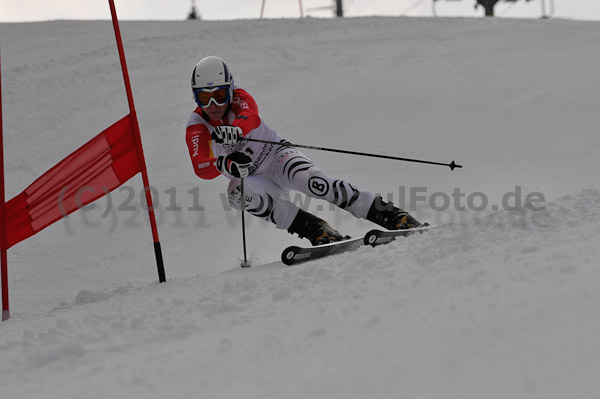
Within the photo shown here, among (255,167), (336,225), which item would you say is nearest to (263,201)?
(255,167)

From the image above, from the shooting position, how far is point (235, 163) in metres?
4.41

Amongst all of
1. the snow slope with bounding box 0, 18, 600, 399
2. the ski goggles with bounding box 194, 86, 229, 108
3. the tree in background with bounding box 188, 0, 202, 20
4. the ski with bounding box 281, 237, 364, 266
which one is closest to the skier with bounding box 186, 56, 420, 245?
the ski goggles with bounding box 194, 86, 229, 108

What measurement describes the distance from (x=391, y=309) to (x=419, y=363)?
1.46 ft

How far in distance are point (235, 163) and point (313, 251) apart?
74 cm

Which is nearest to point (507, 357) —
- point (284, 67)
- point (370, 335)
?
point (370, 335)

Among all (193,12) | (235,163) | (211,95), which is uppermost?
(193,12)

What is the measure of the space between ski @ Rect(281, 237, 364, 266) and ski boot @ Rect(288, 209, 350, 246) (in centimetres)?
20

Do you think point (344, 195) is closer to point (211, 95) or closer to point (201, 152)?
point (201, 152)

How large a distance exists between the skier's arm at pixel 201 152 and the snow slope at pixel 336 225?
0.80m

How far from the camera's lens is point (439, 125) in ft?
29.2

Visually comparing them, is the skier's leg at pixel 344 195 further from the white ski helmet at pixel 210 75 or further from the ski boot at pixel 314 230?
the white ski helmet at pixel 210 75

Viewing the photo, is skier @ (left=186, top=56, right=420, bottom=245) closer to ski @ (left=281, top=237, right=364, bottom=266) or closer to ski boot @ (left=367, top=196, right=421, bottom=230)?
ski boot @ (left=367, top=196, right=421, bottom=230)

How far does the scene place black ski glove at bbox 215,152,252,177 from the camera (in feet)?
14.5

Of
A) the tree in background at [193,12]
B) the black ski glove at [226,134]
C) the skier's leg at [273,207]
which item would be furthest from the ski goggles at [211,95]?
the tree in background at [193,12]
